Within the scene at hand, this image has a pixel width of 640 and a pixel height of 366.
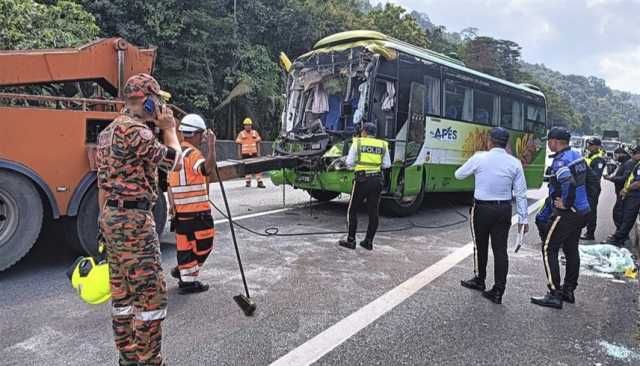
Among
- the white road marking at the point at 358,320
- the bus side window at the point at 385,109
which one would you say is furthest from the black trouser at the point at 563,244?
the bus side window at the point at 385,109

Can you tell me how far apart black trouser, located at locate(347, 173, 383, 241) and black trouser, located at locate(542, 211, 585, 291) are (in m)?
2.26

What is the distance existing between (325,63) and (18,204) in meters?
5.61

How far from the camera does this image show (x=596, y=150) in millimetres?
6801

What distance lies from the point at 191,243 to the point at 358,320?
1.71 meters

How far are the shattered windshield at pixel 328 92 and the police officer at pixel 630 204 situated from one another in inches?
163

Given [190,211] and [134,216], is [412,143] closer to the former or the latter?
[190,211]

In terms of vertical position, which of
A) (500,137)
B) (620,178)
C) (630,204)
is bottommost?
(630,204)

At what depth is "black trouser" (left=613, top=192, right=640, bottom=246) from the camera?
687 centimetres

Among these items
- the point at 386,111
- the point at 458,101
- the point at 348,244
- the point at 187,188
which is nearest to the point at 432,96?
the point at 458,101

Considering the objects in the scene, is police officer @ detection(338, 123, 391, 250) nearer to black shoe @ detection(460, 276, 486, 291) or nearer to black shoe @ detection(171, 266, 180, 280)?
black shoe @ detection(460, 276, 486, 291)

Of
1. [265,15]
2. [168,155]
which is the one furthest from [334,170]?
[265,15]

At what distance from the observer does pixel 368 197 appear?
629 cm

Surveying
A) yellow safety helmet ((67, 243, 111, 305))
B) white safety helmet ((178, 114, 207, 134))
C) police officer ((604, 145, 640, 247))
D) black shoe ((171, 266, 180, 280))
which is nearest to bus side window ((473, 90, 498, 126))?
police officer ((604, 145, 640, 247))

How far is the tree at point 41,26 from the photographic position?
1055 centimetres
